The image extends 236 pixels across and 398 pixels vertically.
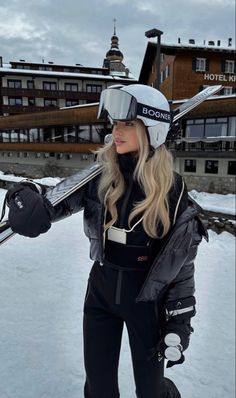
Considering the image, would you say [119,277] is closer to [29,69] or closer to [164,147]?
[164,147]

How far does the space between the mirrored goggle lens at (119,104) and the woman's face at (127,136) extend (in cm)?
4

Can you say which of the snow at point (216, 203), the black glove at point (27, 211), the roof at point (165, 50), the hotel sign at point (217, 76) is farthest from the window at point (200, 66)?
the black glove at point (27, 211)

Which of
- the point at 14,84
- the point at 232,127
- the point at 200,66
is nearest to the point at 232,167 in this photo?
the point at 232,127

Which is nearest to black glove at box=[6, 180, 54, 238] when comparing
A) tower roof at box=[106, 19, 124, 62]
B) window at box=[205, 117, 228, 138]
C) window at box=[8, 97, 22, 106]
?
window at box=[8, 97, 22, 106]

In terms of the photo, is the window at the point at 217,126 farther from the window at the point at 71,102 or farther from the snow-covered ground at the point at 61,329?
the window at the point at 71,102

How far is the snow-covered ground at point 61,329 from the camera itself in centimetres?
214

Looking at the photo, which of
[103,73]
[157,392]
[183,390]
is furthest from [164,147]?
[183,390]

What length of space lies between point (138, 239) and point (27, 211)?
0.49 m

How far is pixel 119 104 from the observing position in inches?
48.4

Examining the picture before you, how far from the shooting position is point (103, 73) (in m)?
1.93

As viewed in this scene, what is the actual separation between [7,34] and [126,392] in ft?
7.99

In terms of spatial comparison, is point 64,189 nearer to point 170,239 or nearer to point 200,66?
point 170,239

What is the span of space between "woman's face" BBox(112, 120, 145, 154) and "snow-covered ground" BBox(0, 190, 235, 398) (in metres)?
0.77

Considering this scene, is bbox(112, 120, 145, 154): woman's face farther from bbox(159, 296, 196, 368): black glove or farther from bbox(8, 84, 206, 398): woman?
bbox(159, 296, 196, 368): black glove
